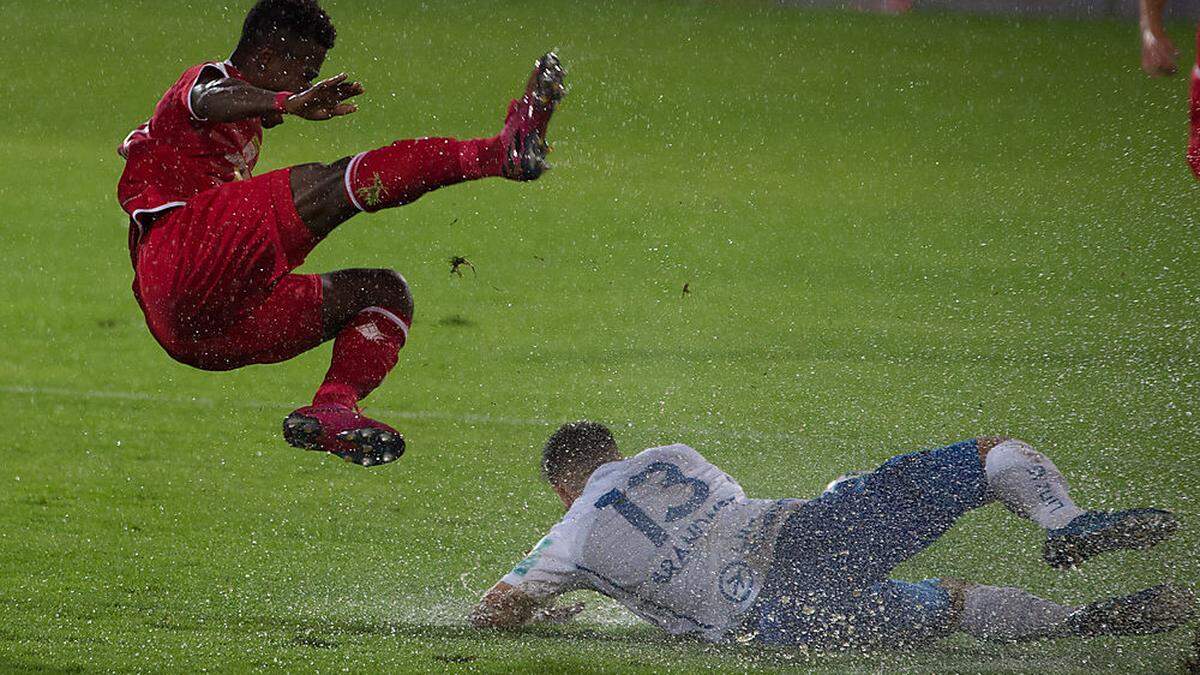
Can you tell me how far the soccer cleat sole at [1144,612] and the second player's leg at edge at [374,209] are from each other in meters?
2.28

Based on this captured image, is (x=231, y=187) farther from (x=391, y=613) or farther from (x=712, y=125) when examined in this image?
(x=712, y=125)

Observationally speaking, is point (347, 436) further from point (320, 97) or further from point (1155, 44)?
point (1155, 44)

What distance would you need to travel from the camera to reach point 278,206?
573 centimetres

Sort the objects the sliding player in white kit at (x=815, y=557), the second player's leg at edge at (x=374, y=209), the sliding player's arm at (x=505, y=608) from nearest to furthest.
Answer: the second player's leg at edge at (x=374, y=209), the sliding player in white kit at (x=815, y=557), the sliding player's arm at (x=505, y=608)

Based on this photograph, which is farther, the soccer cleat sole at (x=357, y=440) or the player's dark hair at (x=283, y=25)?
the player's dark hair at (x=283, y=25)

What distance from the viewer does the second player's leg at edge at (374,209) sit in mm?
5387

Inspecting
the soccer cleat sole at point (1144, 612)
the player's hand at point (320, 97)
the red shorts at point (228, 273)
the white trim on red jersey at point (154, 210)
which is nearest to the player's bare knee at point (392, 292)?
the red shorts at point (228, 273)

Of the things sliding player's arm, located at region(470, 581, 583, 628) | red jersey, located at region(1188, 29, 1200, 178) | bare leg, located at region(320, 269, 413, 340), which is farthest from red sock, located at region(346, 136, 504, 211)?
red jersey, located at region(1188, 29, 1200, 178)

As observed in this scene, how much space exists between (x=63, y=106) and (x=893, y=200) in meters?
8.44

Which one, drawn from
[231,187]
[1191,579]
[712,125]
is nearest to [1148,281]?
[712,125]

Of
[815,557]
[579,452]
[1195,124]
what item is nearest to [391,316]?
[579,452]

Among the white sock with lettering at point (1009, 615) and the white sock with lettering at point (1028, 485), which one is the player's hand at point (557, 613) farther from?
the white sock with lettering at point (1028, 485)

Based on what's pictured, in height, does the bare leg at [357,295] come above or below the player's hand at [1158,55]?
below

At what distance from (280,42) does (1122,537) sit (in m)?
3.07
